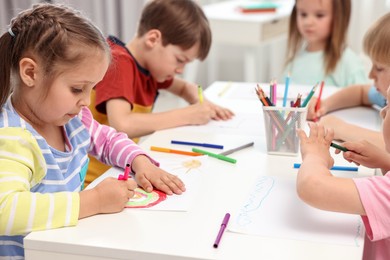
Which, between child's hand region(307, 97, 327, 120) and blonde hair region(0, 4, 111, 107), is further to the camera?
child's hand region(307, 97, 327, 120)

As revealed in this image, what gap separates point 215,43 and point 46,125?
2.42m

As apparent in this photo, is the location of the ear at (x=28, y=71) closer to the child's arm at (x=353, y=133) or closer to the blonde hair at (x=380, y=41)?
the child's arm at (x=353, y=133)

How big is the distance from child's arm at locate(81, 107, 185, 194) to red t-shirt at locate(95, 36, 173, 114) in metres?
0.25

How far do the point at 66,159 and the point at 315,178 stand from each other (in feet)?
1.66

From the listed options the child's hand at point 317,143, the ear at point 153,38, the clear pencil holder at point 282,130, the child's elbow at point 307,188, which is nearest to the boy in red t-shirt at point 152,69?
the ear at point 153,38

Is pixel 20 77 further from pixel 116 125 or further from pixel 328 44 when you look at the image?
pixel 328 44

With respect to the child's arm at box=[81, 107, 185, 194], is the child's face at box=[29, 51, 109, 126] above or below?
above

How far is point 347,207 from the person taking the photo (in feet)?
3.02

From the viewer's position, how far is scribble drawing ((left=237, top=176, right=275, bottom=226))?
960 mm

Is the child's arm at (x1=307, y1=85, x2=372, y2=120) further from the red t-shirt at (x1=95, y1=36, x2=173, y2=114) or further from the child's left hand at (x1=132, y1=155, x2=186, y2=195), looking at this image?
the child's left hand at (x1=132, y1=155, x2=186, y2=195)

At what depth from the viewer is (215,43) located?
3.49 metres

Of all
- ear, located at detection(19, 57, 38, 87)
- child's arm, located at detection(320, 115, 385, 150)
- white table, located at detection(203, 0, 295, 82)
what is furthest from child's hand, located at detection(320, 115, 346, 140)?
white table, located at detection(203, 0, 295, 82)

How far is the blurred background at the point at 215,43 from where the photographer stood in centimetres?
312

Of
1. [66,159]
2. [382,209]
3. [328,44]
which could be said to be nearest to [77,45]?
[66,159]
